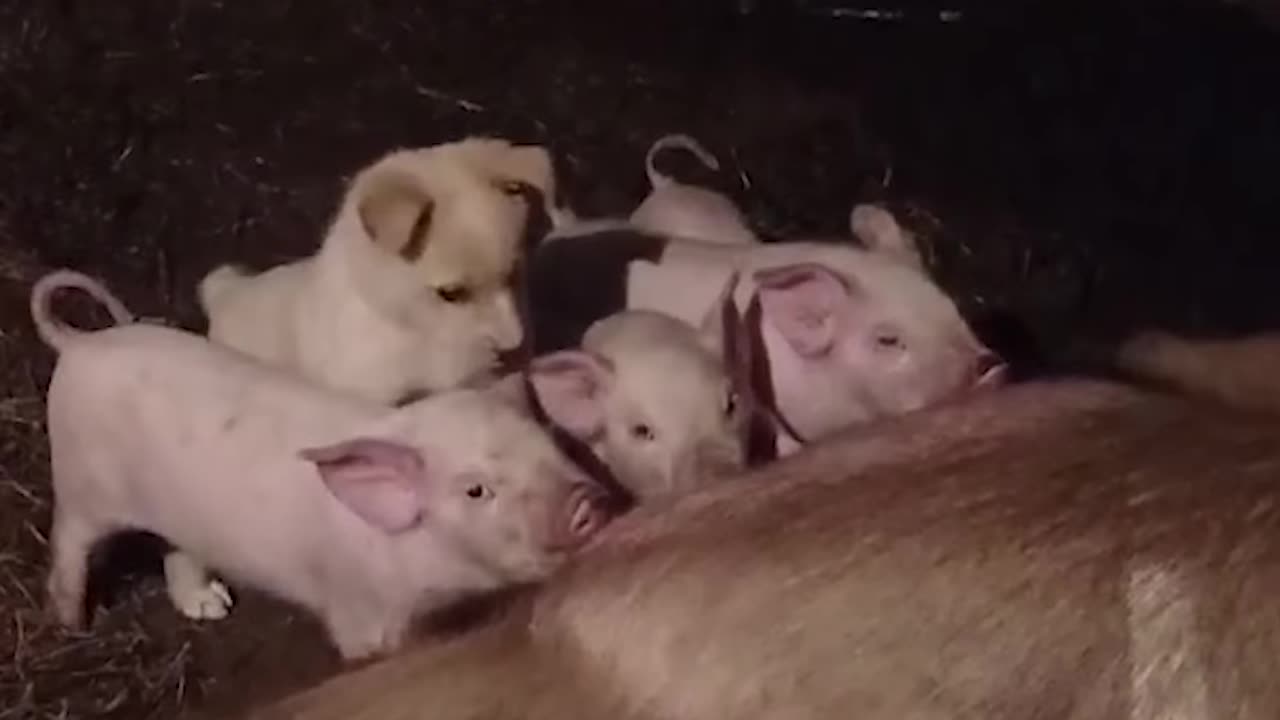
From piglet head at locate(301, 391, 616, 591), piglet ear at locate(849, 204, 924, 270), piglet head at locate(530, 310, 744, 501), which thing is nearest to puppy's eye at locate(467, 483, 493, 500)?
piglet head at locate(301, 391, 616, 591)

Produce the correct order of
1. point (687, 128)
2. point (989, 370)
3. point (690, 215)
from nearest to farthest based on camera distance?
1. point (989, 370)
2. point (690, 215)
3. point (687, 128)

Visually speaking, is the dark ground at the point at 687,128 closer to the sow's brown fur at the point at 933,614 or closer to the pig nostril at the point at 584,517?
the pig nostril at the point at 584,517

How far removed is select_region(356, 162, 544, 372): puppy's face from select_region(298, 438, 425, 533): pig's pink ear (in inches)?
4.7

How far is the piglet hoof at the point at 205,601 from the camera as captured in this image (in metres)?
1.65

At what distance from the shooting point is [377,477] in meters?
1.32

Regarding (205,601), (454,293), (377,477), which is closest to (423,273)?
(454,293)

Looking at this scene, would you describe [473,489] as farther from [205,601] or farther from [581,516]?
[205,601]

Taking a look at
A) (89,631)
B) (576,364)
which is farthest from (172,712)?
(576,364)

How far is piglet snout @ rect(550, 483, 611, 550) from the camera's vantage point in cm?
122

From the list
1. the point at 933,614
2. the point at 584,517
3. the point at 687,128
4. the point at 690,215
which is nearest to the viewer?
the point at 933,614

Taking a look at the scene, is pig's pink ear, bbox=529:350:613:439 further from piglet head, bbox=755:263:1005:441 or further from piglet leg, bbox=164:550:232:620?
piglet leg, bbox=164:550:232:620

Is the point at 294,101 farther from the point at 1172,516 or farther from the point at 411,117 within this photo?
the point at 1172,516

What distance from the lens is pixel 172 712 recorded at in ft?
5.16

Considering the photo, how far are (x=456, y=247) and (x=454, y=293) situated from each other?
30mm
